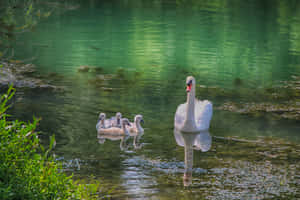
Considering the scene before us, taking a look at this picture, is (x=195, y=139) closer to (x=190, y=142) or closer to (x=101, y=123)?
(x=190, y=142)

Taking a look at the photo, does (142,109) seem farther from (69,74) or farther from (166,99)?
(69,74)

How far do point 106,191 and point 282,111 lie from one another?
5.85 meters

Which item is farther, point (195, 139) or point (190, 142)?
point (195, 139)

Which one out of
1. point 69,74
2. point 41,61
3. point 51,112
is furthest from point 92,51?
point 51,112

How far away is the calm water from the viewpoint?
25.5ft

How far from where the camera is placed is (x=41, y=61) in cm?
1655

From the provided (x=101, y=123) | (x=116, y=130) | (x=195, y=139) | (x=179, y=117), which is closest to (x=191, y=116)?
(x=179, y=117)

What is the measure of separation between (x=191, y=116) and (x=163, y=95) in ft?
7.81

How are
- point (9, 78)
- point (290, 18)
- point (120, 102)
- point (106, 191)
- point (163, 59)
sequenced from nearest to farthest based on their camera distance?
point (106, 191) → point (120, 102) → point (9, 78) → point (163, 59) → point (290, 18)

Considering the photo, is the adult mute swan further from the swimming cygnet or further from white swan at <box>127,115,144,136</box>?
white swan at <box>127,115,144,136</box>

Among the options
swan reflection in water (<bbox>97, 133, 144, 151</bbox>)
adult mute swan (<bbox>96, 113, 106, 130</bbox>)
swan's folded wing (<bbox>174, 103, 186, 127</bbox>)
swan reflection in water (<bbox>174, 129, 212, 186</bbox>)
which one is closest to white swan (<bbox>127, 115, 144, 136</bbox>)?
swan reflection in water (<bbox>97, 133, 144, 151</bbox>)

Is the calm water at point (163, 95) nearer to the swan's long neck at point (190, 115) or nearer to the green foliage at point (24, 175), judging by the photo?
the swan's long neck at point (190, 115)

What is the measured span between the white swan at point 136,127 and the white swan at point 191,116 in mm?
878

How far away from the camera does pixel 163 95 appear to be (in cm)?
1267
